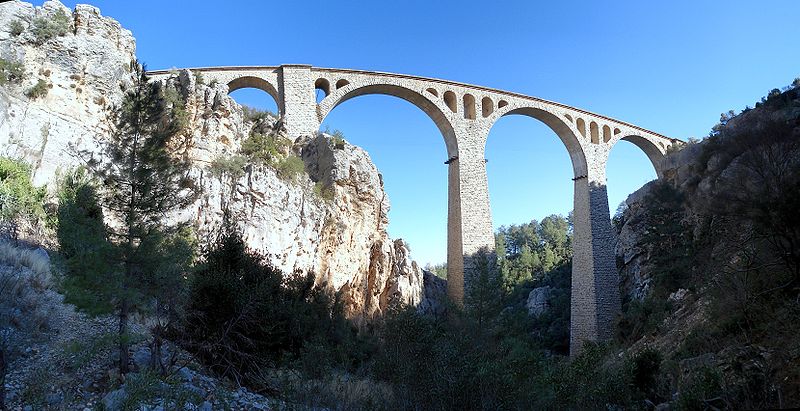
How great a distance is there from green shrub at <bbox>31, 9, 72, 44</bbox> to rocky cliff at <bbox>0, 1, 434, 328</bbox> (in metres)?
0.04

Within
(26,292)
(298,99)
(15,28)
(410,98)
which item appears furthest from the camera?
(410,98)

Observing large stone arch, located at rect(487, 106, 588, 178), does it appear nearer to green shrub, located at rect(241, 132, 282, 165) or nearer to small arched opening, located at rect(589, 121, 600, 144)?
small arched opening, located at rect(589, 121, 600, 144)

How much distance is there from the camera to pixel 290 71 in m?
16.2

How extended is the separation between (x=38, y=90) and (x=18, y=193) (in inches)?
102

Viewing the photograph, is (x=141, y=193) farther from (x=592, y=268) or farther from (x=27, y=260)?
(x=592, y=268)

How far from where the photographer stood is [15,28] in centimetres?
1111

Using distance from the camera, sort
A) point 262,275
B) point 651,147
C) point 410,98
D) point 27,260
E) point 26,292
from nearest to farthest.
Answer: point 26,292 → point 27,260 → point 262,275 → point 410,98 → point 651,147

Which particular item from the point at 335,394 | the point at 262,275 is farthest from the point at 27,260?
the point at 335,394

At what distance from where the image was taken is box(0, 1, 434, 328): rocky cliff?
35.4ft

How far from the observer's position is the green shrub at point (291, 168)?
1384cm

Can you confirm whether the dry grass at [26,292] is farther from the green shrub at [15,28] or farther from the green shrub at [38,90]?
the green shrub at [15,28]

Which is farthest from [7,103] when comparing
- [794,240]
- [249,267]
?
[794,240]

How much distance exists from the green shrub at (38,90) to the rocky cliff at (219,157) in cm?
3

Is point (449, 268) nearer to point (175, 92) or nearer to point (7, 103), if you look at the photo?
point (175, 92)
